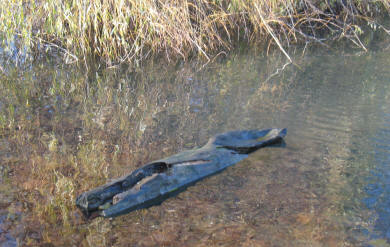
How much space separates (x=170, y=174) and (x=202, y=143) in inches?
32.3

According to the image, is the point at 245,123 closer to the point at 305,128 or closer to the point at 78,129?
the point at 305,128

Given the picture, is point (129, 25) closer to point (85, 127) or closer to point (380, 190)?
point (85, 127)

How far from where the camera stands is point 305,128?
4.16 m

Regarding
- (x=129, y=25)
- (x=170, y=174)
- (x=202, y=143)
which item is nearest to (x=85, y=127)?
(x=202, y=143)

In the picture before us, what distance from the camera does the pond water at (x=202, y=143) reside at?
2.74 m

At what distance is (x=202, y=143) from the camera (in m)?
3.94

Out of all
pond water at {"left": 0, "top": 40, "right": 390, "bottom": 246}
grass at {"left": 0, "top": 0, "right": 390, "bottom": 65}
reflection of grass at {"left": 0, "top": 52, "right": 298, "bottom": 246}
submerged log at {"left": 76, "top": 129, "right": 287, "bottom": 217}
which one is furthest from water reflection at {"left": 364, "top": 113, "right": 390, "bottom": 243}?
grass at {"left": 0, "top": 0, "right": 390, "bottom": 65}

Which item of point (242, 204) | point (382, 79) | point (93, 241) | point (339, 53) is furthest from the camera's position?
point (339, 53)

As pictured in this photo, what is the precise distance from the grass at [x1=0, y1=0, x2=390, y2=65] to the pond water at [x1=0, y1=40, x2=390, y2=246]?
36cm

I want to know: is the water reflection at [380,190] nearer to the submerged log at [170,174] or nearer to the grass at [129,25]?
the submerged log at [170,174]

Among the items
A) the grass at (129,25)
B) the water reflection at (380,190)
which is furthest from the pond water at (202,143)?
the grass at (129,25)

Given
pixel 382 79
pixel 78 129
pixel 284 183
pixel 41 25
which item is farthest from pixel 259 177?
pixel 41 25

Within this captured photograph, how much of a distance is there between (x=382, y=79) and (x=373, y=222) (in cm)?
330

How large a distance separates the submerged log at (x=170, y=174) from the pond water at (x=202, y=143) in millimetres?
79
